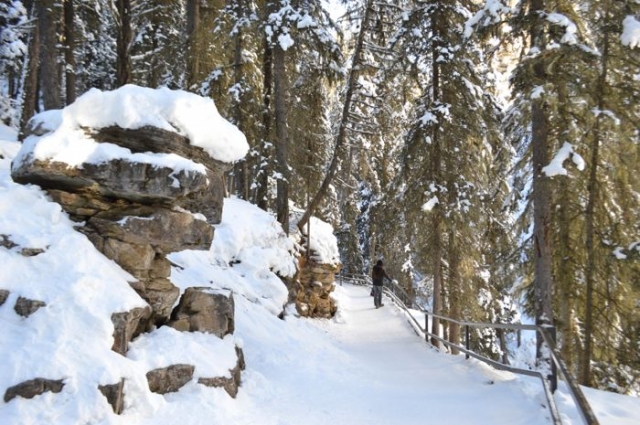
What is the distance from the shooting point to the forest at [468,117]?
909 cm

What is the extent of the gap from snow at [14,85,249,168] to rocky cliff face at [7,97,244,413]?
0.06 metres

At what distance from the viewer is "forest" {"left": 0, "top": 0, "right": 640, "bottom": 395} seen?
909cm

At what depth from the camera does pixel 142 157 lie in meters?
6.34

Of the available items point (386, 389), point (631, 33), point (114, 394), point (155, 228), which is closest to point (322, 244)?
point (386, 389)

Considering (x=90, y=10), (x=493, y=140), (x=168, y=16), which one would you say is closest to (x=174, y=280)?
(x=493, y=140)

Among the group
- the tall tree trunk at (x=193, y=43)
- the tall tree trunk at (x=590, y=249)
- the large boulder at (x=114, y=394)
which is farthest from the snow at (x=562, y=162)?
the tall tree trunk at (x=193, y=43)

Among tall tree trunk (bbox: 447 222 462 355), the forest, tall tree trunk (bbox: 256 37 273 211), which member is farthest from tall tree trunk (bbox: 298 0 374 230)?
tall tree trunk (bbox: 447 222 462 355)

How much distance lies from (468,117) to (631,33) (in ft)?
17.8

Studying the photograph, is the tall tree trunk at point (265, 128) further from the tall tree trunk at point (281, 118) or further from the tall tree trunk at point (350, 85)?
the tall tree trunk at point (350, 85)

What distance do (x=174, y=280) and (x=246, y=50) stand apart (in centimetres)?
1163

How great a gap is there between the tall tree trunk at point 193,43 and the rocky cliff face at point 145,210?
806 centimetres

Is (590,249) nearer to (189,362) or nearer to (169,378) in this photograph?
(189,362)

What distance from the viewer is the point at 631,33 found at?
325 inches

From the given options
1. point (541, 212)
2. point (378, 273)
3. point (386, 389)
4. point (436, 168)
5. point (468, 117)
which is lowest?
point (386, 389)
